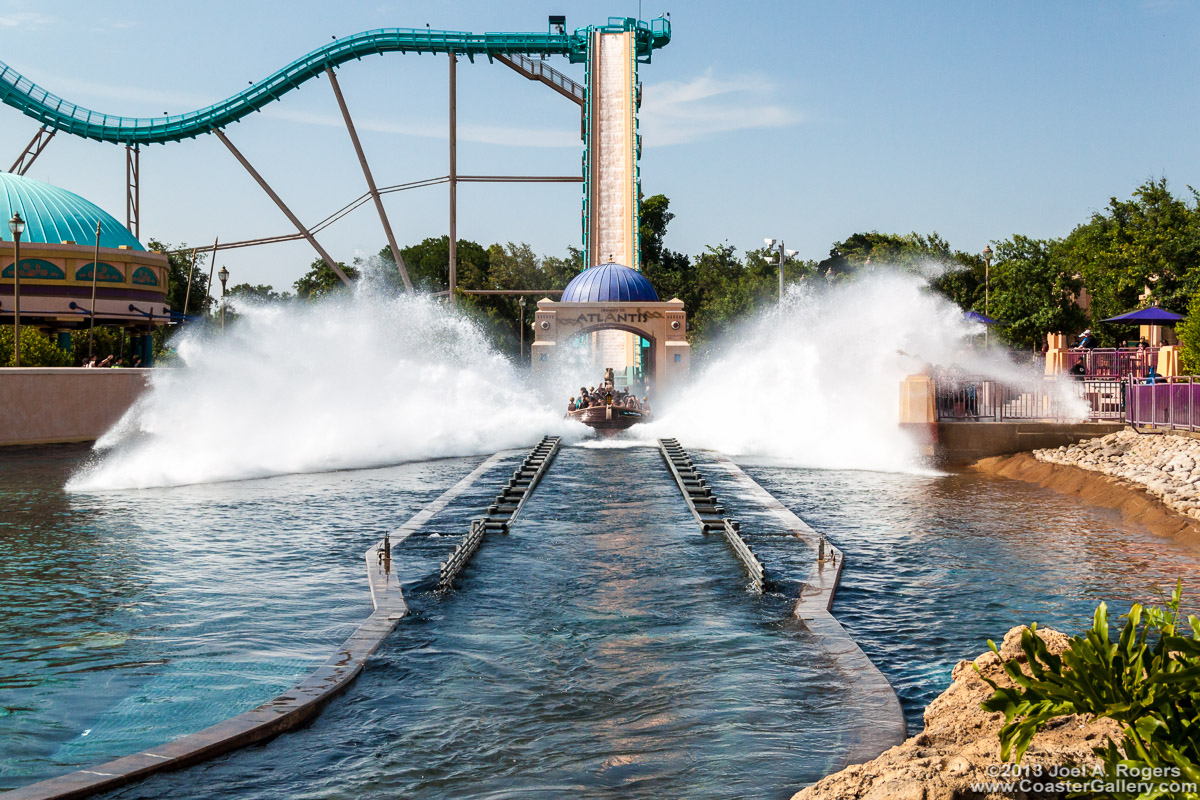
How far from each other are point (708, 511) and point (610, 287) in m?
33.9

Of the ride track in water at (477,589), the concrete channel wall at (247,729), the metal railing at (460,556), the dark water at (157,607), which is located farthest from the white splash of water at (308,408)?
the concrete channel wall at (247,729)

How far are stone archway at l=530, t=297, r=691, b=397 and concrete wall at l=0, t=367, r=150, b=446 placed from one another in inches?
737

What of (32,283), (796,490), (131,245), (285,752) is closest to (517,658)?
(285,752)

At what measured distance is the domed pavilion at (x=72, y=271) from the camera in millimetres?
50156

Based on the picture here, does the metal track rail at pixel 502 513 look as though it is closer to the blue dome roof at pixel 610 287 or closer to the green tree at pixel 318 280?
the blue dome roof at pixel 610 287

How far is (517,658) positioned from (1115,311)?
46360 millimetres

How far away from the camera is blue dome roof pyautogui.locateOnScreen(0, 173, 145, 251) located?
5484 cm

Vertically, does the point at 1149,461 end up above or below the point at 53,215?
below

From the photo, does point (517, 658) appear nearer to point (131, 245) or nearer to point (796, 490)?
point (796, 490)

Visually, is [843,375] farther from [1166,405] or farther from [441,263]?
[441,263]

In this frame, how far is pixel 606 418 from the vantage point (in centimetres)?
3366

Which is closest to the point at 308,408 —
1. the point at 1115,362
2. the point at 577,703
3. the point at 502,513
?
the point at 502,513

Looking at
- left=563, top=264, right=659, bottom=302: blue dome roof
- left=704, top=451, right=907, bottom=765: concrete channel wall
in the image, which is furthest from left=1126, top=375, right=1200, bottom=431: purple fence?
left=563, top=264, right=659, bottom=302: blue dome roof

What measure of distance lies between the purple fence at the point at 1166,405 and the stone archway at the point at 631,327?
82.4 feet
